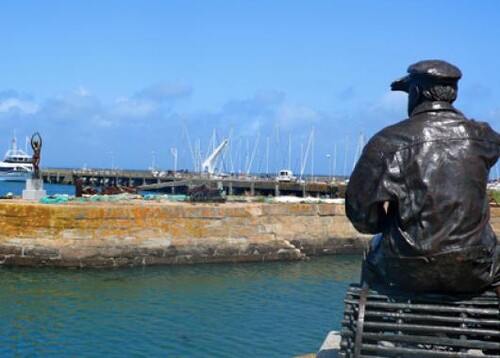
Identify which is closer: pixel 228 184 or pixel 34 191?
pixel 34 191

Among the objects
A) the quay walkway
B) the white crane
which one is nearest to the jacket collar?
the quay walkway

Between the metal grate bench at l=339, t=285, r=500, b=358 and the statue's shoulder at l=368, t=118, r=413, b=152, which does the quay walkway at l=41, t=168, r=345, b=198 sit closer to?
the statue's shoulder at l=368, t=118, r=413, b=152

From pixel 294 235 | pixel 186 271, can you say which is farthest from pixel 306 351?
pixel 294 235

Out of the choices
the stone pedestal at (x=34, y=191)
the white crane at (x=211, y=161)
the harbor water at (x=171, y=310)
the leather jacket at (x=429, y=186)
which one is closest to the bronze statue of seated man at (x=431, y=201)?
the leather jacket at (x=429, y=186)

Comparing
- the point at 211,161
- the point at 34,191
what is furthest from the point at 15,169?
the point at 34,191

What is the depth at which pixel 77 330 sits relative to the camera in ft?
40.3

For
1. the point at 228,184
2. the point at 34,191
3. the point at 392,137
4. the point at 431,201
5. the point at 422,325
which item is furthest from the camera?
the point at 228,184

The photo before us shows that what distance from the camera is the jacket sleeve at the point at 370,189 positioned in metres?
3.98

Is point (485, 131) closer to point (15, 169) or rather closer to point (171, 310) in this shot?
point (171, 310)

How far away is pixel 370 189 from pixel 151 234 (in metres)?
17.6

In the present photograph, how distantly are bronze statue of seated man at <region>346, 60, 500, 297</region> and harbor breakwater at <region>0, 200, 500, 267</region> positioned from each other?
16735 millimetres

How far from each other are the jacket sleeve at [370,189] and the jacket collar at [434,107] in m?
0.37

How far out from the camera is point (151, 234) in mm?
21078

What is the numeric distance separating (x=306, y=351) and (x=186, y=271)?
928 cm
